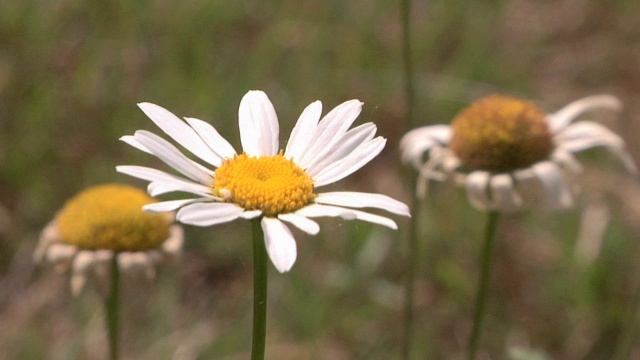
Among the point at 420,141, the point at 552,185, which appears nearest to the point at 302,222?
the point at 552,185

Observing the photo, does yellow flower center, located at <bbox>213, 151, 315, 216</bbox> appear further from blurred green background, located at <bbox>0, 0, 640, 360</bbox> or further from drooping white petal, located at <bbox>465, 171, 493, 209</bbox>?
blurred green background, located at <bbox>0, 0, 640, 360</bbox>

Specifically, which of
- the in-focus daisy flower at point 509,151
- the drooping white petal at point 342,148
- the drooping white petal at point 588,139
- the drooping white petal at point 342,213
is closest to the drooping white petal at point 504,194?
the in-focus daisy flower at point 509,151

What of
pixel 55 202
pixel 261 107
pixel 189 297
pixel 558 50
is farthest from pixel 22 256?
pixel 558 50

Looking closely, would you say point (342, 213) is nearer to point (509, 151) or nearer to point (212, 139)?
point (212, 139)

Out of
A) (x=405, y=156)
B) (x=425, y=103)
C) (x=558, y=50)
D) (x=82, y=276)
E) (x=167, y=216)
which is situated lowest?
(x=82, y=276)

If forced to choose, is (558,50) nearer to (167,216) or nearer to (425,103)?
(425,103)

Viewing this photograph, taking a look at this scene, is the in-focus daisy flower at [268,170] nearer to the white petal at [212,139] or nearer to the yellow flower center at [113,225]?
the white petal at [212,139]

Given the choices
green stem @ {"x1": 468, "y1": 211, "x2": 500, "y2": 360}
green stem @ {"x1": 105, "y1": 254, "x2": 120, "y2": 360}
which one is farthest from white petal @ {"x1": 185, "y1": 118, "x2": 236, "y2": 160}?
green stem @ {"x1": 468, "y1": 211, "x2": 500, "y2": 360}
